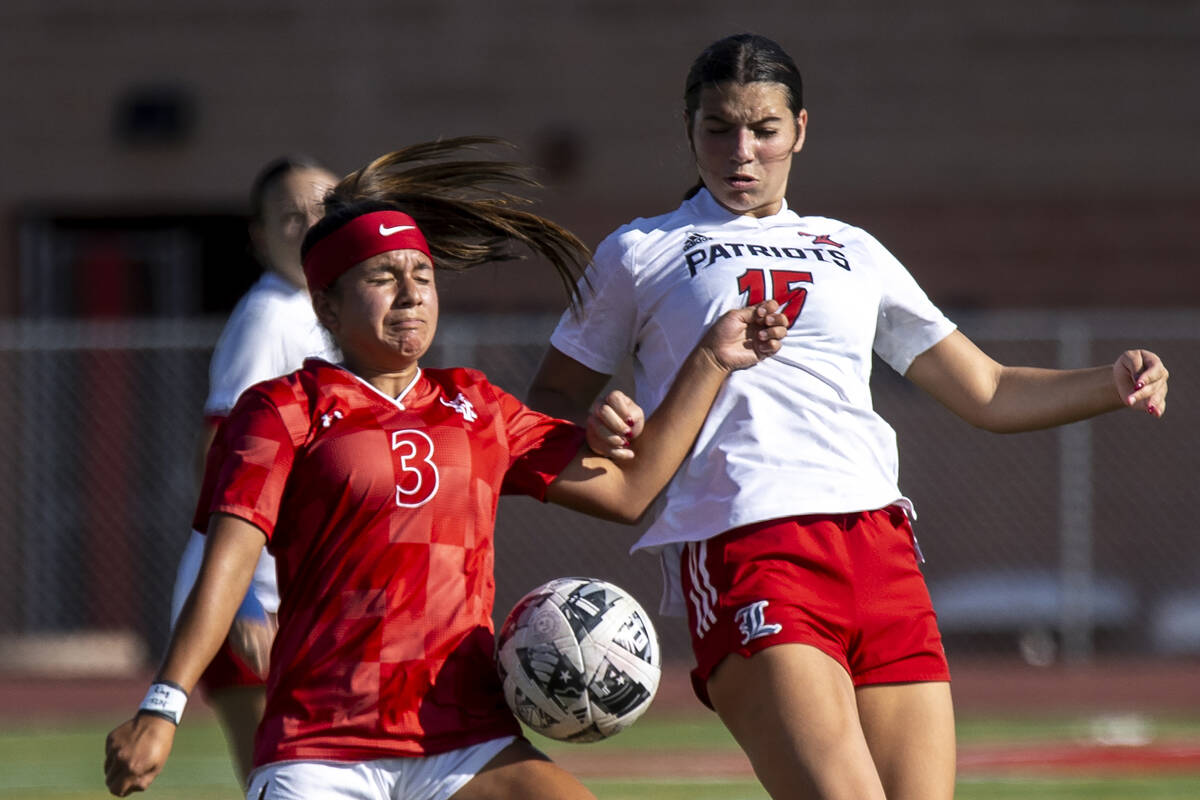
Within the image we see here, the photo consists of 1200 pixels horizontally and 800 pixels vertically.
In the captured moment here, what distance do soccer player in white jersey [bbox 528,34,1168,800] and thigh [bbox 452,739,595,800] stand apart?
451mm

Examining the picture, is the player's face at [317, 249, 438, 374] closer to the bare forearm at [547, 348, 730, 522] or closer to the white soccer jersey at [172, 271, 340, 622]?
the bare forearm at [547, 348, 730, 522]

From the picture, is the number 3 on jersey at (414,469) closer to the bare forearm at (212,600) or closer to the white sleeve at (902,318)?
the bare forearm at (212,600)

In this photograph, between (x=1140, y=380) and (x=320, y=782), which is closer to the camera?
(x=320, y=782)

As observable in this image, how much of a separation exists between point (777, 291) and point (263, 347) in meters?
1.76

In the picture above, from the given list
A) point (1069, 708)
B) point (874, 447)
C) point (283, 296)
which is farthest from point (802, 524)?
point (1069, 708)

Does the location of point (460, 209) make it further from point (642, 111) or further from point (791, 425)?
point (642, 111)

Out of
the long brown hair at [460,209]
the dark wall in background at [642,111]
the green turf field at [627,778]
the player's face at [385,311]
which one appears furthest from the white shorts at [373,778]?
the dark wall in background at [642,111]

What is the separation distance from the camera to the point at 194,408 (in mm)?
14922

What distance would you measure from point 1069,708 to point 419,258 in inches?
365

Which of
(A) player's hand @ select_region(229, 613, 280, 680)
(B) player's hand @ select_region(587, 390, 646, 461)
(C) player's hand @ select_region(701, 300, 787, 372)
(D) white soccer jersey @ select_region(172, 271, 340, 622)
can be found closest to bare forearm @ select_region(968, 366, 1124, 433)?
(C) player's hand @ select_region(701, 300, 787, 372)

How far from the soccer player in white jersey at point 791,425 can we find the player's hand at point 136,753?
120cm

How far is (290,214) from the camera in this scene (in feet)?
17.7

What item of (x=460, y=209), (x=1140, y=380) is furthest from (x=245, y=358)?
(x=1140, y=380)

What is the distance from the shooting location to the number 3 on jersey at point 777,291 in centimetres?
422
